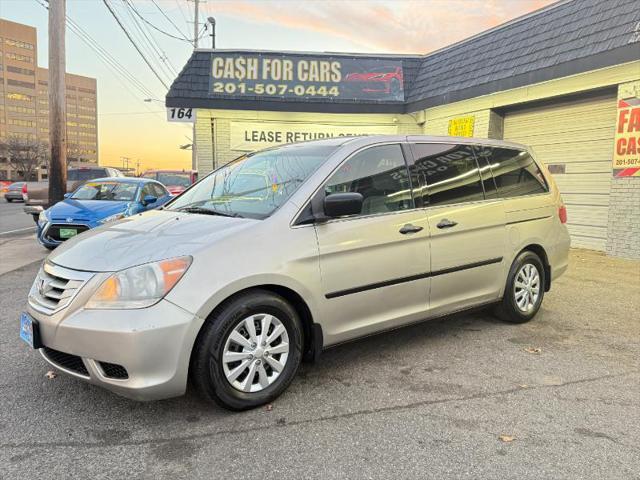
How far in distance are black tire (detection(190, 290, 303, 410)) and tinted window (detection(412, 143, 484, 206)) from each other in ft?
5.15

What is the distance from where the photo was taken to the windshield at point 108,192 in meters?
9.20

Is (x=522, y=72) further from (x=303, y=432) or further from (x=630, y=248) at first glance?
(x=303, y=432)

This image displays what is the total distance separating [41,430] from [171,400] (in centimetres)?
73

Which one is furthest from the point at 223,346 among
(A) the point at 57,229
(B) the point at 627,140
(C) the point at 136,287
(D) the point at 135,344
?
(B) the point at 627,140

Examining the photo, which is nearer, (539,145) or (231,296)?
(231,296)

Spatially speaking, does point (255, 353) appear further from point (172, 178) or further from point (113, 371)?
point (172, 178)

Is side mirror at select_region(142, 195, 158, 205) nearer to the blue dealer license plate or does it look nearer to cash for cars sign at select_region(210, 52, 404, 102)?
cash for cars sign at select_region(210, 52, 404, 102)

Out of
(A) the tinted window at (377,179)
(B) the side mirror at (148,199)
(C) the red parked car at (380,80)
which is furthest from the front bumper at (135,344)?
(C) the red parked car at (380,80)

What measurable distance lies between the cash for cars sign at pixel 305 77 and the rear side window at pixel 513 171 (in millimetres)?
8985

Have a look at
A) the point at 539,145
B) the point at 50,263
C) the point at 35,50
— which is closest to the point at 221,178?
the point at 50,263

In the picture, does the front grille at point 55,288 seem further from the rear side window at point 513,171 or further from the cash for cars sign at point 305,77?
the cash for cars sign at point 305,77

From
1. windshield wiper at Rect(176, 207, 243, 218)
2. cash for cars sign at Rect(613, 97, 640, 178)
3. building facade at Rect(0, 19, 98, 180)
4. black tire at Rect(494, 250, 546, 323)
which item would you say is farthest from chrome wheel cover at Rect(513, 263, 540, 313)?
building facade at Rect(0, 19, 98, 180)

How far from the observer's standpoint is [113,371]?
8.94 feet

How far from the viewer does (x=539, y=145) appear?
415 inches
